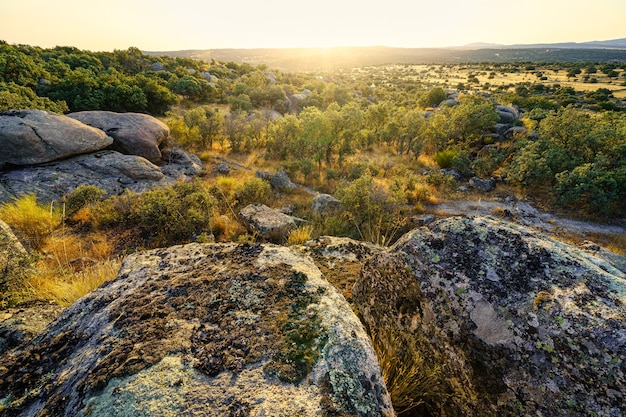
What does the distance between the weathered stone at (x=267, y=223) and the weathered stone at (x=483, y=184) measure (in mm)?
10375

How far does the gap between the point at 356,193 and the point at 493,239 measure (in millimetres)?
7102

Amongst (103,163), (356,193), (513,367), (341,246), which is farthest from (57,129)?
(513,367)

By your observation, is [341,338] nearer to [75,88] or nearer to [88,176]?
[88,176]

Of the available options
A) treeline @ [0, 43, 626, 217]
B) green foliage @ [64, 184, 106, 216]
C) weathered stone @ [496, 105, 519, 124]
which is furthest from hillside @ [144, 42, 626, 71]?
green foliage @ [64, 184, 106, 216]

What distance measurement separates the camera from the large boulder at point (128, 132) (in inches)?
479

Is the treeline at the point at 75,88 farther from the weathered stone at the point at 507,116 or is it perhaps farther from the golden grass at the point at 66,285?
the weathered stone at the point at 507,116

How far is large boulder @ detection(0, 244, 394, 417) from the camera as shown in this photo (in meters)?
1.49

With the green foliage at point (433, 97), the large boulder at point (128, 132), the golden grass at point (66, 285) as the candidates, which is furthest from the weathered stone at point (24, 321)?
the green foliage at point (433, 97)

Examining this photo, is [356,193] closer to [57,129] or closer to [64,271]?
[64,271]

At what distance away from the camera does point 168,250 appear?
301 cm

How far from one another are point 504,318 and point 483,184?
44.5ft

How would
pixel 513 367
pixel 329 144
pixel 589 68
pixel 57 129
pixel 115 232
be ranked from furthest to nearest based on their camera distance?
pixel 589 68, pixel 329 144, pixel 57 129, pixel 115 232, pixel 513 367

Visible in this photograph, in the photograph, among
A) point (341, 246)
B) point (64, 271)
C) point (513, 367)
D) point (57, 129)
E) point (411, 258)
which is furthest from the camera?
point (57, 129)

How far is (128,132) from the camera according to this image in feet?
40.4
